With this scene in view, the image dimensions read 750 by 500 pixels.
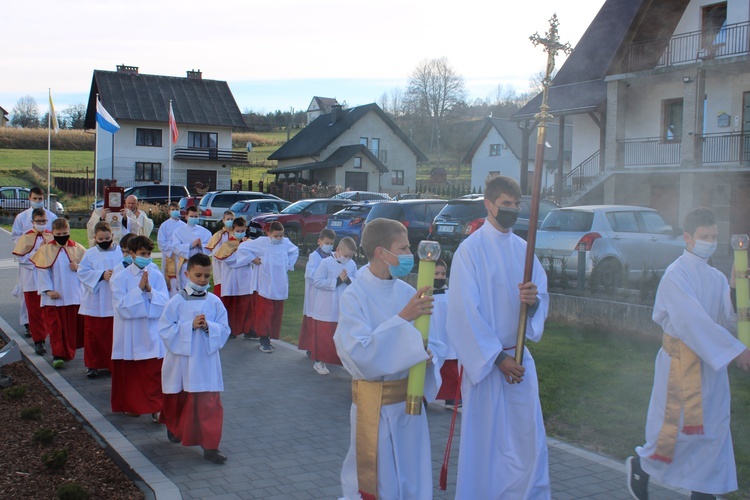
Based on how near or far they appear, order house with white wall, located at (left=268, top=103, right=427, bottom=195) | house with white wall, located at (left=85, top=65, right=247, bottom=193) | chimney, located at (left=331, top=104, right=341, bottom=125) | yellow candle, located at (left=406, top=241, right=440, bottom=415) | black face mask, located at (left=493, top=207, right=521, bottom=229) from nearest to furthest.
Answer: yellow candle, located at (left=406, top=241, right=440, bottom=415), black face mask, located at (left=493, top=207, right=521, bottom=229), house with white wall, located at (left=85, top=65, right=247, bottom=193), house with white wall, located at (left=268, top=103, right=427, bottom=195), chimney, located at (left=331, top=104, right=341, bottom=125)

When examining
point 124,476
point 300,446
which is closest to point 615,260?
point 300,446

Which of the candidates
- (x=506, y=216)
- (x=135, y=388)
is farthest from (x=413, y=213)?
(x=506, y=216)

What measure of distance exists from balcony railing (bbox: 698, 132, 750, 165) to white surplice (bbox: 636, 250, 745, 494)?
1759 cm

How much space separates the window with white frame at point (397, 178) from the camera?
2287 inches

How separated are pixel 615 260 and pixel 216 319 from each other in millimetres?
8459

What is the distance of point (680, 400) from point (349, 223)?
630 inches

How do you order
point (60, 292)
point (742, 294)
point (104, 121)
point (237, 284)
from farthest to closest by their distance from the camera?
point (104, 121) < point (237, 284) < point (60, 292) < point (742, 294)

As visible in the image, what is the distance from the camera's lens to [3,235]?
101ft

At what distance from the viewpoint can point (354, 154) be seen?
169ft

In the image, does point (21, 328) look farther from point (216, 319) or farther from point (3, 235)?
point (3, 235)

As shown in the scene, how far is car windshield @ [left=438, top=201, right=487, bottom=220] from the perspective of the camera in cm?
1681

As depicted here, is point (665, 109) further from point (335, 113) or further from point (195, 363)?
point (335, 113)

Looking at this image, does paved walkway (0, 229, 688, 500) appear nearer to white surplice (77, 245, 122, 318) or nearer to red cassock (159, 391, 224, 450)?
red cassock (159, 391, 224, 450)

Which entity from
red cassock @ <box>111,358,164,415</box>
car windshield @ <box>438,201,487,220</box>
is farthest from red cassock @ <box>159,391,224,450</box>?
car windshield @ <box>438,201,487,220</box>
